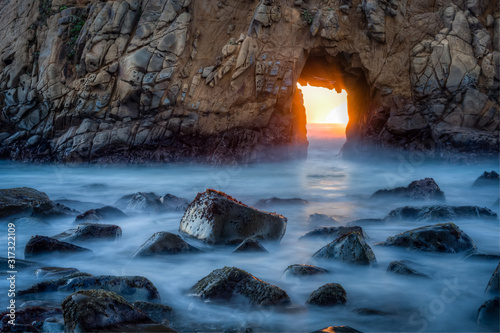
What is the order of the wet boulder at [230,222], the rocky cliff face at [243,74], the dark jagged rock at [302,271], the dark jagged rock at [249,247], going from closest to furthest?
the dark jagged rock at [302,271] → the dark jagged rock at [249,247] → the wet boulder at [230,222] → the rocky cliff face at [243,74]

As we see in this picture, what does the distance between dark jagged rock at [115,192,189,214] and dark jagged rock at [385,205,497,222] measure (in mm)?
3625

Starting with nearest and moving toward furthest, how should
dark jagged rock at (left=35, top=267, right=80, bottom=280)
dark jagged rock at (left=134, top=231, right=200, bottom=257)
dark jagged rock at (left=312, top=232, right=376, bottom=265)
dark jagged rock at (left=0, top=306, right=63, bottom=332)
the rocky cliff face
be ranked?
1. dark jagged rock at (left=0, top=306, right=63, bottom=332)
2. dark jagged rock at (left=35, top=267, right=80, bottom=280)
3. dark jagged rock at (left=312, top=232, right=376, bottom=265)
4. dark jagged rock at (left=134, top=231, right=200, bottom=257)
5. the rocky cliff face

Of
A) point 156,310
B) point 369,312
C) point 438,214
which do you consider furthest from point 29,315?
point 438,214

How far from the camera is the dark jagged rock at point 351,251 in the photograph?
4.57 meters

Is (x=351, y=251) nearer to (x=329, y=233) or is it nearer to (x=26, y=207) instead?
(x=329, y=233)

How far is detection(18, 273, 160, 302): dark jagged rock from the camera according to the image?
3658mm

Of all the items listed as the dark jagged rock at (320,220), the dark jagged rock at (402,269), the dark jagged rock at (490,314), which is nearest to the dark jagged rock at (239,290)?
the dark jagged rock at (402,269)

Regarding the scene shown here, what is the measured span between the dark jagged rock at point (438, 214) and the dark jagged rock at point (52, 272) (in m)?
4.81

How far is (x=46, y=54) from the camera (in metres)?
16.0

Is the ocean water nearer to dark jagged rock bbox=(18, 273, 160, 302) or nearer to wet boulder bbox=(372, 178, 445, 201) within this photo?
dark jagged rock bbox=(18, 273, 160, 302)

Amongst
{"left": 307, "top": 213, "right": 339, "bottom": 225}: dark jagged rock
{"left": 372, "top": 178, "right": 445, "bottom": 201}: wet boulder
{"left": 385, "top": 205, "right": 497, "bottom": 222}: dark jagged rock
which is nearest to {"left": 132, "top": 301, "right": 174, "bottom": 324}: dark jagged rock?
{"left": 307, "top": 213, "right": 339, "bottom": 225}: dark jagged rock

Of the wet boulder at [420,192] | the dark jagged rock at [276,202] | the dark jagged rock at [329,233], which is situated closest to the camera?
the dark jagged rock at [329,233]

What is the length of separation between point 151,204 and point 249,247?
312cm

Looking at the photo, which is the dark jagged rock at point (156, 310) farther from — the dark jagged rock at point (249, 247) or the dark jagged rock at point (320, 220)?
the dark jagged rock at point (320, 220)
